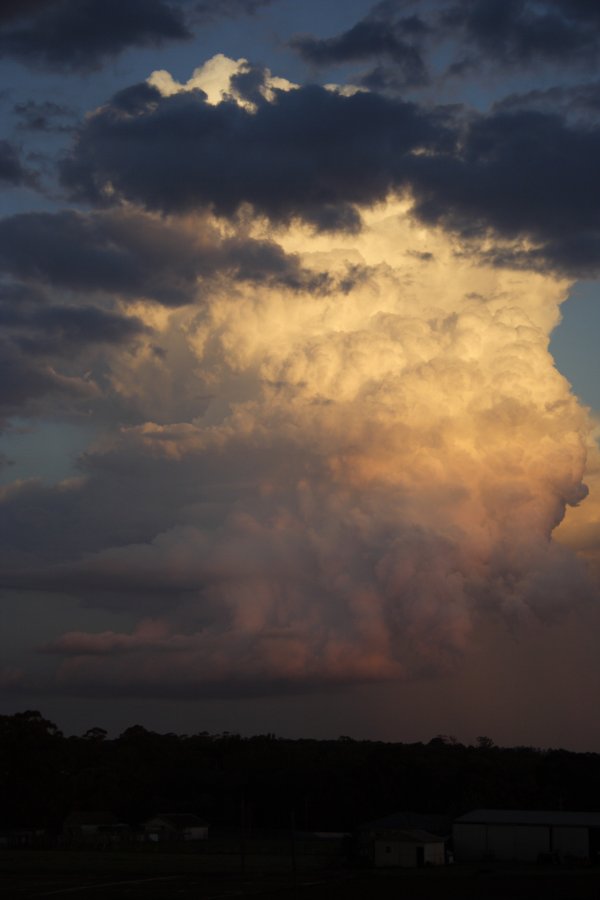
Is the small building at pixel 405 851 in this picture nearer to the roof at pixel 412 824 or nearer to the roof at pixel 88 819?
the roof at pixel 412 824

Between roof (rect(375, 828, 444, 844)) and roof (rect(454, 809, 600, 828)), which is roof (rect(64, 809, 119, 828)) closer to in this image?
roof (rect(375, 828, 444, 844))

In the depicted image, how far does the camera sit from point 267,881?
79438mm

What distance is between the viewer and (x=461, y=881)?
79875 millimetres

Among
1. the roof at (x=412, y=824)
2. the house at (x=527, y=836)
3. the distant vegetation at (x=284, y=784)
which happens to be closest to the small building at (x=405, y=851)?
the house at (x=527, y=836)

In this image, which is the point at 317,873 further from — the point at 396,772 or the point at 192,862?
the point at 396,772

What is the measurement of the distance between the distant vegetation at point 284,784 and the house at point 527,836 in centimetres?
3096

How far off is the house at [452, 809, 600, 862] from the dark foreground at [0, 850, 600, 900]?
8.11 m

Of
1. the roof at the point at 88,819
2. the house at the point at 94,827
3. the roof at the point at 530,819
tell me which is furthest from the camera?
the roof at the point at 88,819

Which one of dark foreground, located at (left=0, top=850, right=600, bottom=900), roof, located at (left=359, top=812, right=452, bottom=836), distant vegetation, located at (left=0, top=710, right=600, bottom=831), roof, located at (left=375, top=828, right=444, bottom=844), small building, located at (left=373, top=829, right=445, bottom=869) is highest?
distant vegetation, located at (left=0, top=710, right=600, bottom=831)

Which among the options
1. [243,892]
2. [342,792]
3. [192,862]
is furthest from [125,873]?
[342,792]

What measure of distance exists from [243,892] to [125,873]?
21.2 metres

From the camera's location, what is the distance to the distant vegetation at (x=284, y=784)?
146625 millimetres

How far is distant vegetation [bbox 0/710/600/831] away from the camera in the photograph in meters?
147

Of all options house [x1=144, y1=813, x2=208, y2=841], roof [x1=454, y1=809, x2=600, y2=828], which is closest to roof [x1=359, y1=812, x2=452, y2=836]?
roof [x1=454, y1=809, x2=600, y2=828]
